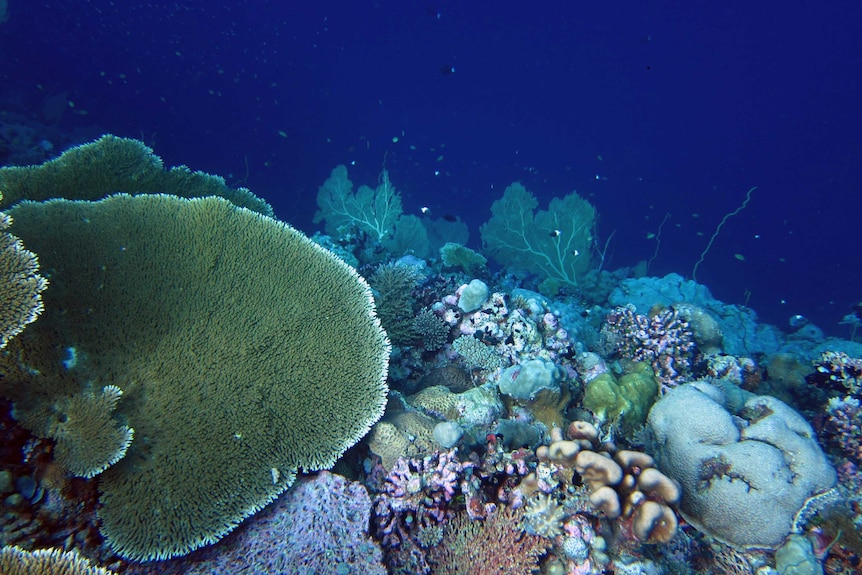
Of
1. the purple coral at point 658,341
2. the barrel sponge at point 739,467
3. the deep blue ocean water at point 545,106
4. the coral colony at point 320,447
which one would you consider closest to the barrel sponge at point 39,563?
the coral colony at point 320,447

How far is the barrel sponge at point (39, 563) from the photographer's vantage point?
158 cm

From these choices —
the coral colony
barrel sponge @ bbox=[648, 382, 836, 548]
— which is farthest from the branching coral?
barrel sponge @ bbox=[648, 382, 836, 548]

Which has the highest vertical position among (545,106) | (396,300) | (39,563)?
(39,563)

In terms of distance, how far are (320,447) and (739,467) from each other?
3.48 metres

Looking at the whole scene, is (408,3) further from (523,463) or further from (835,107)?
(523,463)

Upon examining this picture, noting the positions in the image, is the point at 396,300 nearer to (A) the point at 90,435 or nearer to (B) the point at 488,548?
(B) the point at 488,548

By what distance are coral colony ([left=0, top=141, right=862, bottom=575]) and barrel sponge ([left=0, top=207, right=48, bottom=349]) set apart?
0.03 feet

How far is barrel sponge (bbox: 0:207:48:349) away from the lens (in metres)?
2.22

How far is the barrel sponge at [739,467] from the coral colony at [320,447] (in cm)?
2

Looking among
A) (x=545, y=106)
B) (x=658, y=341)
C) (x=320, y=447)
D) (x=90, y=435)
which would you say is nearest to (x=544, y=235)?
(x=658, y=341)

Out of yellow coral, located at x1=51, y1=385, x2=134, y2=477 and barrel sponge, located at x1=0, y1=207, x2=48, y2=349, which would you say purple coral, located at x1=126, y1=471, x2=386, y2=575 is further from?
barrel sponge, located at x1=0, y1=207, x2=48, y2=349

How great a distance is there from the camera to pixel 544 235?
1242 centimetres

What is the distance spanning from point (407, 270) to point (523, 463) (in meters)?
3.04

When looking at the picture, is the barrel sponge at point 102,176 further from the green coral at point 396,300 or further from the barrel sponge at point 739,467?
the barrel sponge at point 739,467
